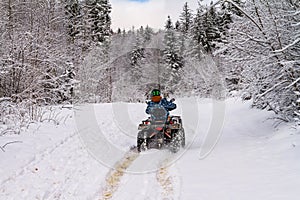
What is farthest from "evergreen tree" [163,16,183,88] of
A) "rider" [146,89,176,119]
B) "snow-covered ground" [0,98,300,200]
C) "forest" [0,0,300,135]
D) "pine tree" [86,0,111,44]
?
Answer: "rider" [146,89,176,119]

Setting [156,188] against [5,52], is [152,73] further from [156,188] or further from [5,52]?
[156,188]

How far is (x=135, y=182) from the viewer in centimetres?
523

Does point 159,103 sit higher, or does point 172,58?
point 172,58

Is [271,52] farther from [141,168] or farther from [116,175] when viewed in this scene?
[116,175]

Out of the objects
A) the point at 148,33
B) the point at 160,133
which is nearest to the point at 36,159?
the point at 160,133

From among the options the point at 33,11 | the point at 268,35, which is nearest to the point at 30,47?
the point at 33,11

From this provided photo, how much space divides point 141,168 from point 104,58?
20.1 m

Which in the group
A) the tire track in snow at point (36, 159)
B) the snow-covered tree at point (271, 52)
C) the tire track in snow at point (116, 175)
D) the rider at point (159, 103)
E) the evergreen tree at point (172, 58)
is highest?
the evergreen tree at point (172, 58)

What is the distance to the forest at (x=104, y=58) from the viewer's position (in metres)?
7.06

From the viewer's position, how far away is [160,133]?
7508 millimetres

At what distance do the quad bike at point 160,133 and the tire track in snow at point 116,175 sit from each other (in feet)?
1.53

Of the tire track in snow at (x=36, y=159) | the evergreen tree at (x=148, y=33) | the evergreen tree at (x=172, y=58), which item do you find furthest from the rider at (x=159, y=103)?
the evergreen tree at (x=148, y=33)

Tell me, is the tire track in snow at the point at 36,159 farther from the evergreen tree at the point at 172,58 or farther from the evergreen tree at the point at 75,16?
the evergreen tree at the point at 172,58

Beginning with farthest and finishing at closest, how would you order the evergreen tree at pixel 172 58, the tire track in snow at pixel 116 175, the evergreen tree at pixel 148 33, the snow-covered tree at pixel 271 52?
the evergreen tree at pixel 148 33
the evergreen tree at pixel 172 58
the snow-covered tree at pixel 271 52
the tire track in snow at pixel 116 175
